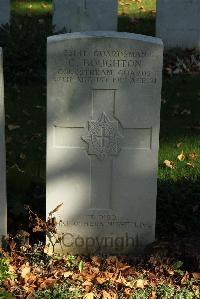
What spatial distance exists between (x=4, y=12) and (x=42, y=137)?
337 centimetres

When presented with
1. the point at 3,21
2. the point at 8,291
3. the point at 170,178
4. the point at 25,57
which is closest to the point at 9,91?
the point at 25,57

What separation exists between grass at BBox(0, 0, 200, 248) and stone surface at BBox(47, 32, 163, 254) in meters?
0.41

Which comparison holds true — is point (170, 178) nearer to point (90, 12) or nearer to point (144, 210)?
point (144, 210)

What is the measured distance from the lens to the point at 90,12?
9.97m

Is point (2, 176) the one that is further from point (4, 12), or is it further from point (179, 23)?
point (179, 23)

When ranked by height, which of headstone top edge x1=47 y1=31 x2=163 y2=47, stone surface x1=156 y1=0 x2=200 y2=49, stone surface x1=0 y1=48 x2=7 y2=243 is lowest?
stone surface x1=0 y1=48 x2=7 y2=243

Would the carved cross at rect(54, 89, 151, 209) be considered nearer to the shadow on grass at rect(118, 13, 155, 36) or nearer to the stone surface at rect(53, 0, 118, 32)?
the stone surface at rect(53, 0, 118, 32)

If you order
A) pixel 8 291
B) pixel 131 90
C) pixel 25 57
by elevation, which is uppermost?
pixel 25 57

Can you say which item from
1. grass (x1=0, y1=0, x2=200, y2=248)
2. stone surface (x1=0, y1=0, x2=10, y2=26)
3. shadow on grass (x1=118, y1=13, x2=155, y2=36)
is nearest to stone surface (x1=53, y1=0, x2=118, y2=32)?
grass (x1=0, y1=0, x2=200, y2=248)

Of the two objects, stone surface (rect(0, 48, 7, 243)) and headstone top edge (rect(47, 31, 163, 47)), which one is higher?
headstone top edge (rect(47, 31, 163, 47))

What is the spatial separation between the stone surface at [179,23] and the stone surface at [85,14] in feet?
2.41

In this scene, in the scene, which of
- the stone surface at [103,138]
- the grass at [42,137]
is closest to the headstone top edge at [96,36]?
the stone surface at [103,138]

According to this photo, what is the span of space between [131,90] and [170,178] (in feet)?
5.55

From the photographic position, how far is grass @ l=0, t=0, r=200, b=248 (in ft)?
16.9
